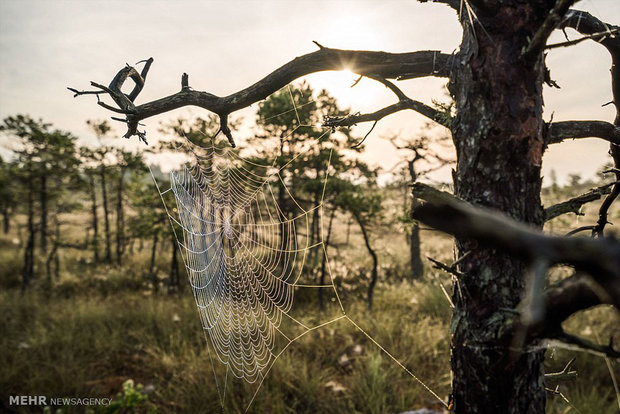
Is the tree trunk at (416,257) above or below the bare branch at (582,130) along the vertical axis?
below

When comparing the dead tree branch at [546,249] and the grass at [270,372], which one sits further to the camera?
the grass at [270,372]

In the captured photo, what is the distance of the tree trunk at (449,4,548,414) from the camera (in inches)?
57.9

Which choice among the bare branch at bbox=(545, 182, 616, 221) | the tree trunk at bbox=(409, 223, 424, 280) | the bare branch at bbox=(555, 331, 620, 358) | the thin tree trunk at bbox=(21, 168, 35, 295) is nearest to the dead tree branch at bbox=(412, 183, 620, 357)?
the bare branch at bbox=(555, 331, 620, 358)

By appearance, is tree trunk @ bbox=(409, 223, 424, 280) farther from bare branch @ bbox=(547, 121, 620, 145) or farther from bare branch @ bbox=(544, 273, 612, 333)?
bare branch @ bbox=(544, 273, 612, 333)

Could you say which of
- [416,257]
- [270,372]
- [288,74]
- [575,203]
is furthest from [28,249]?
[575,203]

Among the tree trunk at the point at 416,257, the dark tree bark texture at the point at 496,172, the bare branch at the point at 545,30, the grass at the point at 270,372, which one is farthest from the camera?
the tree trunk at the point at 416,257

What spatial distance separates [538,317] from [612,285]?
9.7 inches

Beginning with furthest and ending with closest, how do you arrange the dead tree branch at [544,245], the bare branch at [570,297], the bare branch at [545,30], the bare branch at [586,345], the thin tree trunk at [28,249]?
the thin tree trunk at [28,249]
the bare branch at [545,30]
the bare branch at [586,345]
the bare branch at [570,297]
the dead tree branch at [544,245]

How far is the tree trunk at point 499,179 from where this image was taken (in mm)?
1472

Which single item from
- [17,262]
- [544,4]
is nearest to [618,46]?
[544,4]

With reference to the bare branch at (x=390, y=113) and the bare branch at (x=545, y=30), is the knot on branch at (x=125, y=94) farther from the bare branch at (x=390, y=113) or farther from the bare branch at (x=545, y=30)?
the bare branch at (x=545, y=30)

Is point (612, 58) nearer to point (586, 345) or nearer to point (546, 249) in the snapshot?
point (586, 345)

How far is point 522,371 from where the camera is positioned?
145cm

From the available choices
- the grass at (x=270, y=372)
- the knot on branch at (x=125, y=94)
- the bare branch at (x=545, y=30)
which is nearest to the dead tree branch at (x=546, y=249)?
the bare branch at (x=545, y=30)
